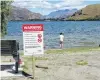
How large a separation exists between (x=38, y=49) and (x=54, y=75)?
1151mm

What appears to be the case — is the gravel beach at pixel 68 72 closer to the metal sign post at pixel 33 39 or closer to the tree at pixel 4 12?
the metal sign post at pixel 33 39

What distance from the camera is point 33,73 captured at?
13930mm

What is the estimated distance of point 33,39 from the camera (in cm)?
1384

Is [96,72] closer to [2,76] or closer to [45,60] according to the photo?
[2,76]

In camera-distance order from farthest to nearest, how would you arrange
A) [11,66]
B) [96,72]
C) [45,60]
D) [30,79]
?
[45,60] < [11,66] < [96,72] < [30,79]

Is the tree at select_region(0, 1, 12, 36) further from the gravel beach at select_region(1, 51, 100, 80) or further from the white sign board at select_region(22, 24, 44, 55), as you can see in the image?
the white sign board at select_region(22, 24, 44, 55)

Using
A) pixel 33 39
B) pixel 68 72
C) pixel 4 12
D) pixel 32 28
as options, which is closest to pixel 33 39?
pixel 33 39

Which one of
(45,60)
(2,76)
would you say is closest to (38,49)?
(2,76)

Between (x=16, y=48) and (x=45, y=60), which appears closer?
(x=16, y=48)

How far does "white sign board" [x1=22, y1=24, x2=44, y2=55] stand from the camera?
13789 millimetres

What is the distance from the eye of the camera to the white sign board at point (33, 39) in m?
13.8

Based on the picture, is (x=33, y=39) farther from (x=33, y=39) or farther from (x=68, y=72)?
(x=68, y=72)

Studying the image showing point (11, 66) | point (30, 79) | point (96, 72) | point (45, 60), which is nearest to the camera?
point (30, 79)

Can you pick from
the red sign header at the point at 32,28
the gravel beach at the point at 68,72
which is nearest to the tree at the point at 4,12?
the gravel beach at the point at 68,72
